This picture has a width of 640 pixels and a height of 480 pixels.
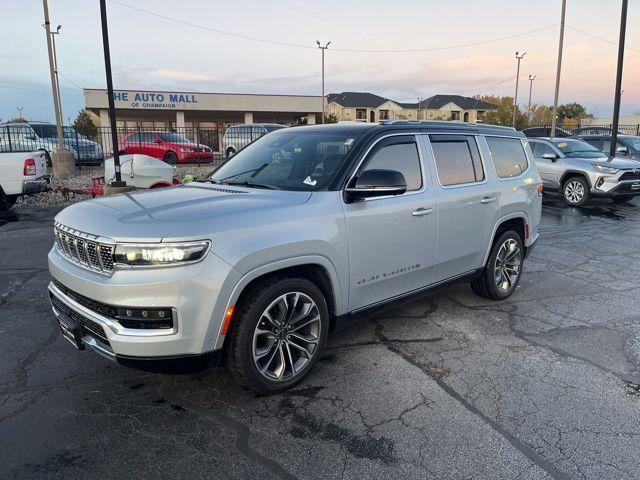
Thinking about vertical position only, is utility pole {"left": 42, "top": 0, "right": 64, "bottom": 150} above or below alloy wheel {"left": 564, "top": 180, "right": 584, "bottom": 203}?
above

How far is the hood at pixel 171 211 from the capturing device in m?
2.83

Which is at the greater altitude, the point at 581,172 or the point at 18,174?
the point at 18,174

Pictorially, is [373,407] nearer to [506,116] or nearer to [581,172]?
[581,172]

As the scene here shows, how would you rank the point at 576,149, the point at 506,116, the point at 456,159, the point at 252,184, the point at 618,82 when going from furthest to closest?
1. the point at 506,116
2. the point at 618,82
3. the point at 576,149
4. the point at 456,159
5. the point at 252,184

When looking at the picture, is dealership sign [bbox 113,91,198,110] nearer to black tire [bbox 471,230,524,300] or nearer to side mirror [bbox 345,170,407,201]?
black tire [bbox 471,230,524,300]

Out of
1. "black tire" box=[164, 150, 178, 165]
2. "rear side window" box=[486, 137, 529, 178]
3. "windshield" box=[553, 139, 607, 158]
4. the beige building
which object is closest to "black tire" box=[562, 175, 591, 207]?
"windshield" box=[553, 139, 607, 158]

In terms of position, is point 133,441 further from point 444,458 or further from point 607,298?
point 607,298

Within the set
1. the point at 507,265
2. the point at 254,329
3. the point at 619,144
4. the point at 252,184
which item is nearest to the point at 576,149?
the point at 619,144

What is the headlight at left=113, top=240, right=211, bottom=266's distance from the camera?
2768 mm

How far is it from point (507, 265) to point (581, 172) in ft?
27.9

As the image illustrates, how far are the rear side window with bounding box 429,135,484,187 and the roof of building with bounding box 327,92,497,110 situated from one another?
83.4 m

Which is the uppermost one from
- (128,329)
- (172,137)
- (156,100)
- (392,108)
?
(392,108)

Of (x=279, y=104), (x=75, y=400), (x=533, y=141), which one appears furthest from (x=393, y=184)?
(x=279, y=104)

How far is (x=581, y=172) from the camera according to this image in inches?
486
